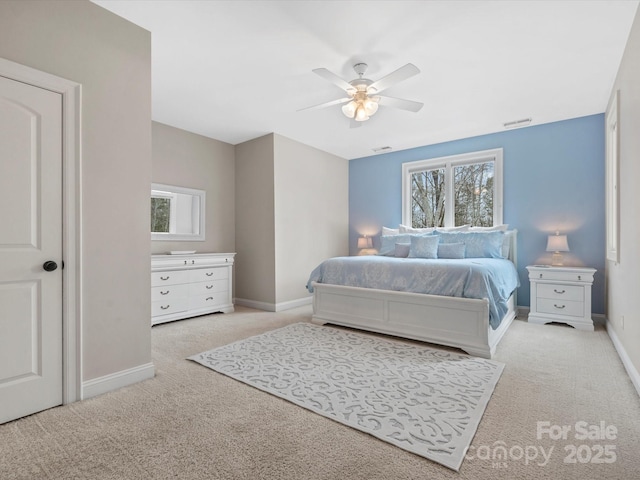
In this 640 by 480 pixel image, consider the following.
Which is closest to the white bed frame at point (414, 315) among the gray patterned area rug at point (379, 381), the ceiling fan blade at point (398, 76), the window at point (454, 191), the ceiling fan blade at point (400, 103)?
the gray patterned area rug at point (379, 381)

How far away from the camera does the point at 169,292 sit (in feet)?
13.4

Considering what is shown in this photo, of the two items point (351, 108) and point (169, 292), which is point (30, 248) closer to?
point (169, 292)

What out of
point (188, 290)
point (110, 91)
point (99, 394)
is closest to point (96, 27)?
point (110, 91)

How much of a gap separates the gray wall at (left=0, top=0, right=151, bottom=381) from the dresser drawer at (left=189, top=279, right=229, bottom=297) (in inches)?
74.3

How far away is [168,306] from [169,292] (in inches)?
6.9

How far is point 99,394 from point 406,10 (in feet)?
11.3

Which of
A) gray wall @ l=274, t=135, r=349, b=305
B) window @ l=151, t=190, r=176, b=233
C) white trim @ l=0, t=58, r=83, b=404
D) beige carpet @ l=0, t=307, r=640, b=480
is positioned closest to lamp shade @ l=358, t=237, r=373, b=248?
gray wall @ l=274, t=135, r=349, b=305

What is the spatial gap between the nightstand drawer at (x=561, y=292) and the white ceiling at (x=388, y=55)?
2.21m

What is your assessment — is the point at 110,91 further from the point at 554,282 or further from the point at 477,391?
the point at 554,282

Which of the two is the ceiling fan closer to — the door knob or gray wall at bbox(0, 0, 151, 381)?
gray wall at bbox(0, 0, 151, 381)

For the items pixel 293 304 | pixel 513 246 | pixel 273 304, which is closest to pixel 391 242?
pixel 513 246

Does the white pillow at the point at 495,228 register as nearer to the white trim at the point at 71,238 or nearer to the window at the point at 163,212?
the window at the point at 163,212

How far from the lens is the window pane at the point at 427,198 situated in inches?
215

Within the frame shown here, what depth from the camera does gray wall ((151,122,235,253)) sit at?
14.7 ft
